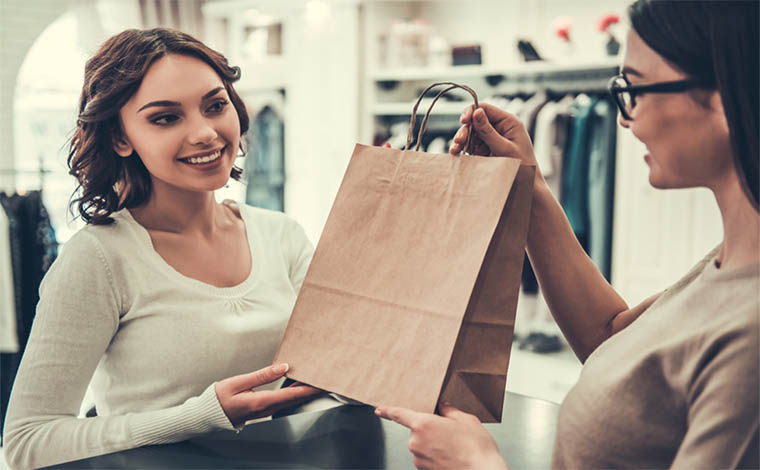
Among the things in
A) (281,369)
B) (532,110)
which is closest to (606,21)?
(532,110)

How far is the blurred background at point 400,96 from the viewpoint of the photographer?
11.8ft

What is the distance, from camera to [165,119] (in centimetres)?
128

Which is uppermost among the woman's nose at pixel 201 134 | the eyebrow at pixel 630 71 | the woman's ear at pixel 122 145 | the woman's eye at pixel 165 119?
the eyebrow at pixel 630 71

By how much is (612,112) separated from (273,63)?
2.42m

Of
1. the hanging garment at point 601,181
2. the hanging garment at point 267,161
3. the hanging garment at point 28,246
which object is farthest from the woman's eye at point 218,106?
the hanging garment at point 267,161

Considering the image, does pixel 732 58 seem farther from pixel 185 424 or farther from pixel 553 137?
pixel 553 137

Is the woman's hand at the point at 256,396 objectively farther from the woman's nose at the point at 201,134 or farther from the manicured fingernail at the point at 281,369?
the woman's nose at the point at 201,134

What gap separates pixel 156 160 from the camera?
1.29m

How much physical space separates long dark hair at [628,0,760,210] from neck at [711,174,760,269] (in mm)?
50

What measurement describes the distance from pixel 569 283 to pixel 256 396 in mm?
555

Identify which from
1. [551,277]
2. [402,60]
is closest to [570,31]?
[402,60]

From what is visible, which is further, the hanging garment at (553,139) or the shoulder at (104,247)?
the hanging garment at (553,139)

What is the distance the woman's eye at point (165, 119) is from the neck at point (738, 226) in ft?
3.07

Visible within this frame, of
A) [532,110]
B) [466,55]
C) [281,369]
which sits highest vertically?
[466,55]
